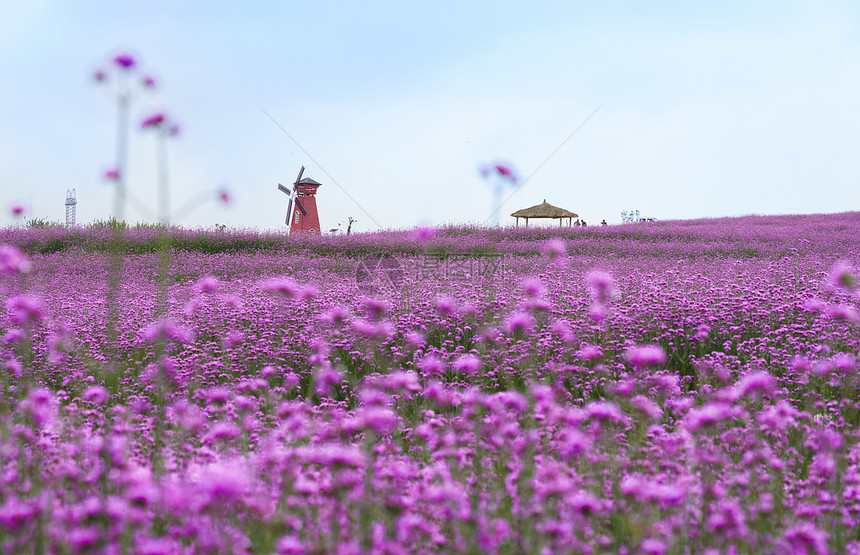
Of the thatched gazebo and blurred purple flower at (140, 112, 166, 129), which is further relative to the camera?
the thatched gazebo

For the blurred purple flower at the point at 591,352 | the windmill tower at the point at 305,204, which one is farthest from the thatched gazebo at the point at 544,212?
the blurred purple flower at the point at 591,352

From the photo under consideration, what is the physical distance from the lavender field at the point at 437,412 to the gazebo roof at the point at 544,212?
21710 mm

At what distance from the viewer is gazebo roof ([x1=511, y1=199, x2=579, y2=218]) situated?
33.9m

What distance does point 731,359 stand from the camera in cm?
583

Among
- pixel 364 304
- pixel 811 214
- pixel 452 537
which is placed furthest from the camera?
pixel 811 214

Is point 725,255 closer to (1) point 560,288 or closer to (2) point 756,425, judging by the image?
(1) point 560,288

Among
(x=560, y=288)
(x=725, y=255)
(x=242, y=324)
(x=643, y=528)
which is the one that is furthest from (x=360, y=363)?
(x=725, y=255)

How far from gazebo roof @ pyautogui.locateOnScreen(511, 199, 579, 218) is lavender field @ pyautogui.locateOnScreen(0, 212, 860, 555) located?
21.7m

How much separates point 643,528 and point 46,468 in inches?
105

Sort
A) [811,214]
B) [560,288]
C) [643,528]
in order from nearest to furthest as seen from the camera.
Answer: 1. [643,528]
2. [560,288]
3. [811,214]

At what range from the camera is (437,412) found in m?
5.17

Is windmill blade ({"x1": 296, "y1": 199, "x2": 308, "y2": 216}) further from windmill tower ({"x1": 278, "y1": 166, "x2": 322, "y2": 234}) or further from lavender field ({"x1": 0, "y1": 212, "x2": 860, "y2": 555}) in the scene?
lavender field ({"x1": 0, "y1": 212, "x2": 860, "y2": 555})

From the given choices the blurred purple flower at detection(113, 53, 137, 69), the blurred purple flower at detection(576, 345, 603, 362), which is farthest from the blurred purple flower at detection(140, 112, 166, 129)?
the blurred purple flower at detection(576, 345, 603, 362)

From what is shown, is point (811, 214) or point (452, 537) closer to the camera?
point (452, 537)
